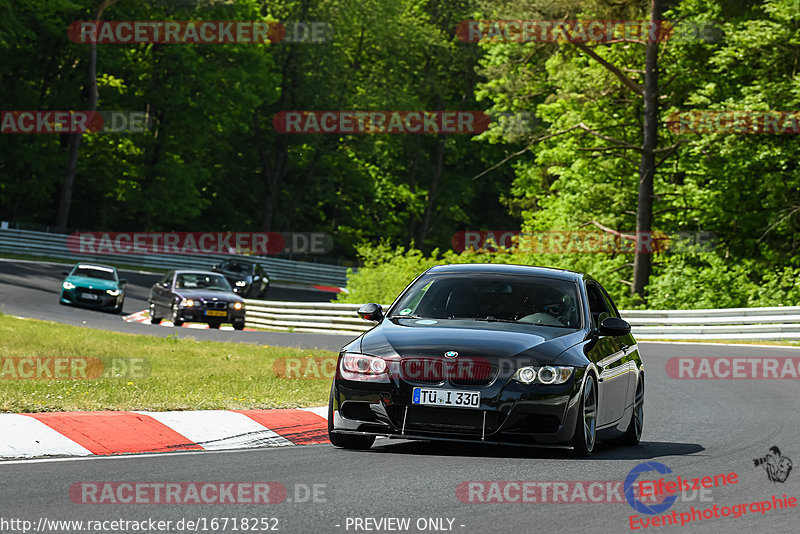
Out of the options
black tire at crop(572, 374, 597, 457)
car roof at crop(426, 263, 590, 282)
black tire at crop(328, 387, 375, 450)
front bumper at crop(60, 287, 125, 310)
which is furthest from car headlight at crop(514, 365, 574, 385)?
front bumper at crop(60, 287, 125, 310)

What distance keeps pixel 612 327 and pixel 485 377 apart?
1603 millimetres

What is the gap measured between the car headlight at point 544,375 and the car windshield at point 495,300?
1.06 m

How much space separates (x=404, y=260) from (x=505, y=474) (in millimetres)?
28105

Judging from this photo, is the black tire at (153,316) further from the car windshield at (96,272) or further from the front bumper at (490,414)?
the front bumper at (490,414)

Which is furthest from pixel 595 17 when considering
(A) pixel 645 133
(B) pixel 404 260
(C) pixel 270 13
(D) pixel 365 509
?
(C) pixel 270 13

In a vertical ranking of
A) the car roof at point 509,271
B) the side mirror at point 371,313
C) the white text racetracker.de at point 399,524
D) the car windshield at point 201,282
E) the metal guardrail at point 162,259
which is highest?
the car roof at point 509,271

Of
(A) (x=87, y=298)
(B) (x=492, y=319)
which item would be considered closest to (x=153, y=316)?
(A) (x=87, y=298)

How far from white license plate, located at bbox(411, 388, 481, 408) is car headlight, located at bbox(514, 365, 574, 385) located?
1.12 feet

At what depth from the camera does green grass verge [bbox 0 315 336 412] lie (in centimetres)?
1103

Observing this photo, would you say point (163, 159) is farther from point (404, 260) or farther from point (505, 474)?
point (505, 474)

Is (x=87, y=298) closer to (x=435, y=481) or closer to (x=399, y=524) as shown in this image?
(x=435, y=481)

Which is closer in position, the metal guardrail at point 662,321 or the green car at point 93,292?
the metal guardrail at point 662,321

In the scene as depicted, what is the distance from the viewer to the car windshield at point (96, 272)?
115ft

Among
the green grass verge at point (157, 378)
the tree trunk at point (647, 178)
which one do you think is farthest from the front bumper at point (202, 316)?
the tree trunk at point (647, 178)
